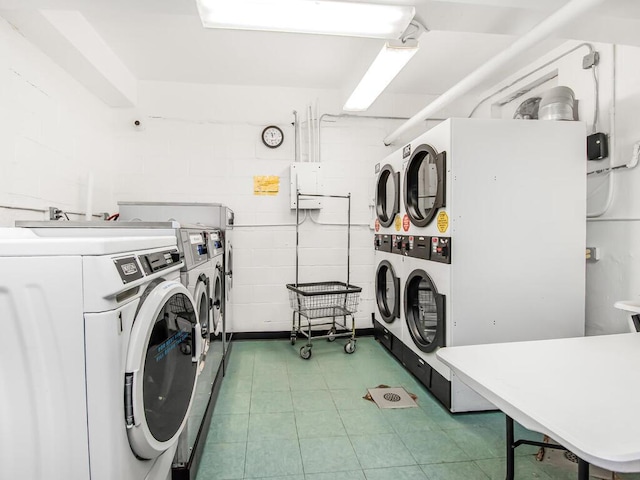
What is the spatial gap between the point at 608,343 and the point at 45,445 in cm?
226

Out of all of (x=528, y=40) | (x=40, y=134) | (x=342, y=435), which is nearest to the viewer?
(x=528, y=40)

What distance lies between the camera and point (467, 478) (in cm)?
180

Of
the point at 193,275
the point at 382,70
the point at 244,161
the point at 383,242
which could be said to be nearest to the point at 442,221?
the point at 383,242

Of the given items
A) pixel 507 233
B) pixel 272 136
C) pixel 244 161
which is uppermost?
pixel 272 136

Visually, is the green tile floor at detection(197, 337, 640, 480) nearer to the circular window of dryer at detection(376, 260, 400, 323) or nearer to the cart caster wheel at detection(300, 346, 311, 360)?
the cart caster wheel at detection(300, 346, 311, 360)

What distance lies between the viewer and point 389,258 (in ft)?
11.5

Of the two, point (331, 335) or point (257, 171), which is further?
point (257, 171)

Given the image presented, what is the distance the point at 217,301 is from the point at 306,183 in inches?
75.8

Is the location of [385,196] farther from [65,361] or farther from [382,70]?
[65,361]

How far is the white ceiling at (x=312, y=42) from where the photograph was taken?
1906 mm

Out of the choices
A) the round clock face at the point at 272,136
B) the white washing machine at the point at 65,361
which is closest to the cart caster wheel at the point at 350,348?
the round clock face at the point at 272,136

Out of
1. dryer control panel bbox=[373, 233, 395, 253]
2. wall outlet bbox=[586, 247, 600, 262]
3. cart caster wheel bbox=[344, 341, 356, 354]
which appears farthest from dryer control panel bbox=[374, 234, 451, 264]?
wall outlet bbox=[586, 247, 600, 262]

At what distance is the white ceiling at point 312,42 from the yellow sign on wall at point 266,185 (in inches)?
43.5

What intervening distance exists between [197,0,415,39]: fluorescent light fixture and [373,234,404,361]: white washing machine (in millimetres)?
1883
